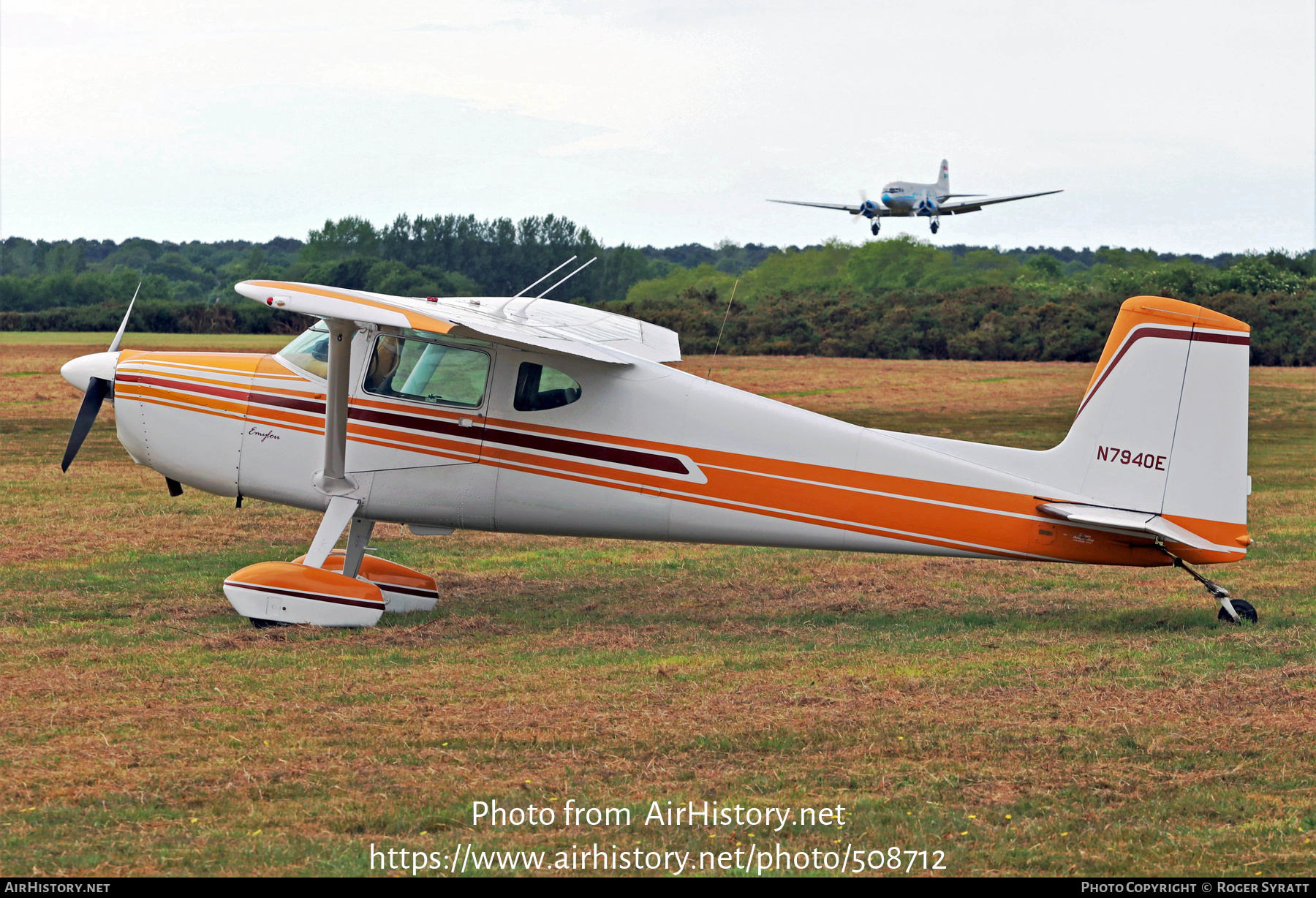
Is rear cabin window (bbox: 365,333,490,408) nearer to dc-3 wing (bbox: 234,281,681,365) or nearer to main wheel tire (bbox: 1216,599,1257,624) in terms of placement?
dc-3 wing (bbox: 234,281,681,365)

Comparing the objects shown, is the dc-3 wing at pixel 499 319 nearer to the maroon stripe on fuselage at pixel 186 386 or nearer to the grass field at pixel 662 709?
the maroon stripe on fuselage at pixel 186 386

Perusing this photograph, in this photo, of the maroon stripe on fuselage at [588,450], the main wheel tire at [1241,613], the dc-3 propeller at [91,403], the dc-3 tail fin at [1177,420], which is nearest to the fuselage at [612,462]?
the maroon stripe on fuselage at [588,450]

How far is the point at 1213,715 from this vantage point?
21.0 feet

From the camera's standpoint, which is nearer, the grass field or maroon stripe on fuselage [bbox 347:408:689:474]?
the grass field

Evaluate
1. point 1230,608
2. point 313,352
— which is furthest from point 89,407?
point 1230,608

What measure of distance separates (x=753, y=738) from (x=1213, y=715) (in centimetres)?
251

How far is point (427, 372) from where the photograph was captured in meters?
9.26

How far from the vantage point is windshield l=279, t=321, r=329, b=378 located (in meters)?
9.38

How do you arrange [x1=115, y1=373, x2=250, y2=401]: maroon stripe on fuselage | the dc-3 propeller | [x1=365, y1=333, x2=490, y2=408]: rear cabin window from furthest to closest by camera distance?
the dc-3 propeller
[x1=115, y1=373, x2=250, y2=401]: maroon stripe on fuselage
[x1=365, y1=333, x2=490, y2=408]: rear cabin window

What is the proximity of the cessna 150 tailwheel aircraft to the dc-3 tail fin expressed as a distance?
0.01 meters

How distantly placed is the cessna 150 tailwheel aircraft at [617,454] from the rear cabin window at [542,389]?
12 mm

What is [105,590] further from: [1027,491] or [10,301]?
[10,301]

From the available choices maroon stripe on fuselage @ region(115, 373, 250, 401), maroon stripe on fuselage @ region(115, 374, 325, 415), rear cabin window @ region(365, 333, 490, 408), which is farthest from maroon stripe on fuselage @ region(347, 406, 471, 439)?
maroon stripe on fuselage @ region(115, 373, 250, 401)

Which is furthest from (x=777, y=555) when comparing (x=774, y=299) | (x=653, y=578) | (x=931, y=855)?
(x=774, y=299)
